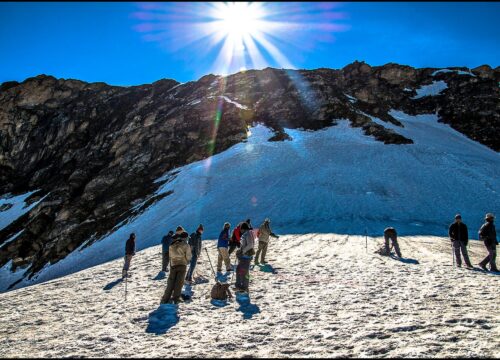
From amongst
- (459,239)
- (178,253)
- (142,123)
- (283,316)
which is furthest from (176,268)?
(142,123)

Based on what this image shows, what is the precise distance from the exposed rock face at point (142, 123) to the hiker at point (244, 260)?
30.1 metres

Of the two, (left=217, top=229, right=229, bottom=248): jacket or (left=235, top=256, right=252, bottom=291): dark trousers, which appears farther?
(left=217, top=229, right=229, bottom=248): jacket

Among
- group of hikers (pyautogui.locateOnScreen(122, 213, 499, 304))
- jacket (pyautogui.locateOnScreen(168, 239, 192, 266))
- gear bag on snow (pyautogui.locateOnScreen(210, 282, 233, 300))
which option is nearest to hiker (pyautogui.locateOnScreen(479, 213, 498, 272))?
group of hikers (pyautogui.locateOnScreen(122, 213, 499, 304))

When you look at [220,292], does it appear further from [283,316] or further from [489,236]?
[489,236]

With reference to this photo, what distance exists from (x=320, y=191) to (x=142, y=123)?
40.0 meters

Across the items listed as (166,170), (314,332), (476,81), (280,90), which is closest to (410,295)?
(314,332)

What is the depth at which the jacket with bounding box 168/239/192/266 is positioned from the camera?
11977 mm

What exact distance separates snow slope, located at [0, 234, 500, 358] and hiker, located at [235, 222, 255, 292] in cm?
53

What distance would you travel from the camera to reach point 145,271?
17797mm

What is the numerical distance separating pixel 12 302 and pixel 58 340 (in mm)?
6352

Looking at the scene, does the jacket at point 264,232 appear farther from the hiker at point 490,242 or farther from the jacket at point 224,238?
the hiker at point 490,242

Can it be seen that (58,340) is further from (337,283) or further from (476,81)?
(476,81)

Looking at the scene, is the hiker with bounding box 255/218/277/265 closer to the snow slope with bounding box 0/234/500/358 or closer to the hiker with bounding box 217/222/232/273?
the snow slope with bounding box 0/234/500/358

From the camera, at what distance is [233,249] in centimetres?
1714
